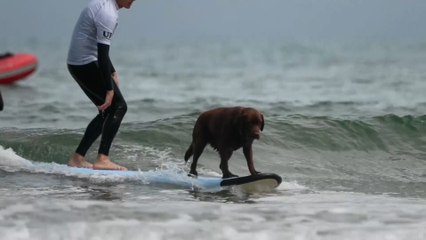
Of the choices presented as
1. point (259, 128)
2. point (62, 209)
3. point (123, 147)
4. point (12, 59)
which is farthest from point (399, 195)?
point (12, 59)

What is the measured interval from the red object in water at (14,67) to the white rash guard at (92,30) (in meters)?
18.1

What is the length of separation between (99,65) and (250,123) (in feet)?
5.29

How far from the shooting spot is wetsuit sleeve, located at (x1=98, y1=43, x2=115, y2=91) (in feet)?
24.6

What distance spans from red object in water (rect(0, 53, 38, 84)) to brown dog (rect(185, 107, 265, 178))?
61.6 feet

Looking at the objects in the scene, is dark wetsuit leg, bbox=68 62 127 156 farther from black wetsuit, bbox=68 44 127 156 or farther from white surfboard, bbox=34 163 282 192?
white surfboard, bbox=34 163 282 192

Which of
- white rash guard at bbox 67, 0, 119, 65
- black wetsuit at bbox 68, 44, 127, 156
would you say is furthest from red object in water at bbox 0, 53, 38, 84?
white rash guard at bbox 67, 0, 119, 65

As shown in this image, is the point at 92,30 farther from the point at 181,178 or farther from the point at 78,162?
the point at 181,178

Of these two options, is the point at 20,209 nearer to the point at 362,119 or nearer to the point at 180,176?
the point at 180,176

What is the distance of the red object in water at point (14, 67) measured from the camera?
2517 centimetres

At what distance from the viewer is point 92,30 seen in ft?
25.0

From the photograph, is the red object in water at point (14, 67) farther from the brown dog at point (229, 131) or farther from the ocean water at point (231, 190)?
the brown dog at point (229, 131)

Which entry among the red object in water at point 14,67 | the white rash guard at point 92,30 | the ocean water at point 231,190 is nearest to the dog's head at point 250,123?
the ocean water at point 231,190

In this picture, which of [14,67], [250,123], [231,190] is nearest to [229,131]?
[250,123]

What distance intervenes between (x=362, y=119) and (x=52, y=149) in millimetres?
5675
